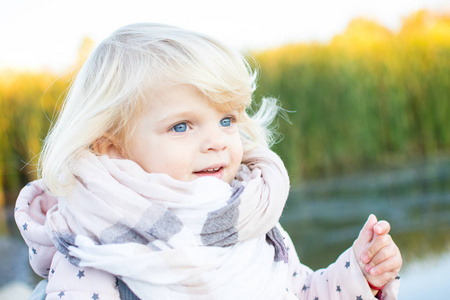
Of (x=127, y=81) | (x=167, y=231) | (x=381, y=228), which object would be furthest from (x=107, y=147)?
(x=381, y=228)

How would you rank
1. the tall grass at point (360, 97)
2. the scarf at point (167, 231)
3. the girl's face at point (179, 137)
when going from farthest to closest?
the tall grass at point (360, 97)
the girl's face at point (179, 137)
the scarf at point (167, 231)

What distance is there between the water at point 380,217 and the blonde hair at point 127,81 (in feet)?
6.11

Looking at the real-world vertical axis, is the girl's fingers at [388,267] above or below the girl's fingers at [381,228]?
→ below

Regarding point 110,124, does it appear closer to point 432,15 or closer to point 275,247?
point 275,247

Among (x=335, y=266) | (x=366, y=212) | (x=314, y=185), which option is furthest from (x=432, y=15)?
(x=335, y=266)

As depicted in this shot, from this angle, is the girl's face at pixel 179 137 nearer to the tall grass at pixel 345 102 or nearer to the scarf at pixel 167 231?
the scarf at pixel 167 231

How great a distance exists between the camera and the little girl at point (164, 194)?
108cm

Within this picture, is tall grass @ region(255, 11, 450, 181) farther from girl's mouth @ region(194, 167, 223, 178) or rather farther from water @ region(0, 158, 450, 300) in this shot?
girl's mouth @ region(194, 167, 223, 178)

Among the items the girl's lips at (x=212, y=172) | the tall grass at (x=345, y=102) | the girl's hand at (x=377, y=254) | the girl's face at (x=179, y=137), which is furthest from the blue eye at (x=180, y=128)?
the tall grass at (x=345, y=102)

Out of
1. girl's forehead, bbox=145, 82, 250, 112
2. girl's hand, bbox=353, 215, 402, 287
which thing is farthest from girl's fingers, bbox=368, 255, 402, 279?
girl's forehead, bbox=145, 82, 250, 112

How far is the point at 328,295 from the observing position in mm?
1365

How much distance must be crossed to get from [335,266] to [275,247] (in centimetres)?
22

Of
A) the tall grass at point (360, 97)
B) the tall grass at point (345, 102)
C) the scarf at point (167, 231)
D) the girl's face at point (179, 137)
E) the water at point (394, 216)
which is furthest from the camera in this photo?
the tall grass at point (360, 97)

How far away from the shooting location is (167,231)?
1087 mm
